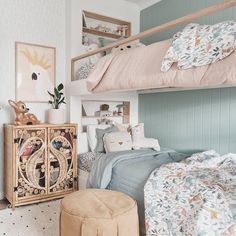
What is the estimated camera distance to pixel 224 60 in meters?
1.38

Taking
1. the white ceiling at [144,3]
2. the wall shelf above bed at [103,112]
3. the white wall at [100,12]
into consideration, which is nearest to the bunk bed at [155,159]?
the wall shelf above bed at [103,112]

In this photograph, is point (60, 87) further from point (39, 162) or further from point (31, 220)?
point (31, 220)

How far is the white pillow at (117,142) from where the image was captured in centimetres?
285

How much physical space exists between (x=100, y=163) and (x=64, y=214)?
77 centimetres

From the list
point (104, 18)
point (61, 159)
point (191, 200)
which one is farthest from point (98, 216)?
point (104, 18)

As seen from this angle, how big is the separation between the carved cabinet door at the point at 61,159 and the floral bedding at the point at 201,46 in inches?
66.7

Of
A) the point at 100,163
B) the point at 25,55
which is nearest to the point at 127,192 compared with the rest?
the point at 100,163

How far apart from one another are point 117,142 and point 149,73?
4.06ft

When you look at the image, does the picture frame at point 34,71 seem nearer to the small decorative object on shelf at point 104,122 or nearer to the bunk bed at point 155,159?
the small decorative object on shelf at point 104,122

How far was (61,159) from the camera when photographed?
291cm

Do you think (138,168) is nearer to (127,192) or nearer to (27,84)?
(127,192)

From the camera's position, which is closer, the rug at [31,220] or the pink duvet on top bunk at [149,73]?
the pink duvet on top bunk at [149,73]

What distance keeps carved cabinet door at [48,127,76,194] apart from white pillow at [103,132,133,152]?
1.38 ft

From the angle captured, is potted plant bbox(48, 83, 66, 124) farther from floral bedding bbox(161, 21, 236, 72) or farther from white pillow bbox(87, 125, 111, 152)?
floral bedding bbox(161, 21, 236, 72)
